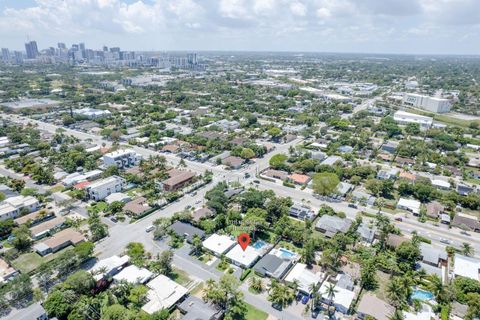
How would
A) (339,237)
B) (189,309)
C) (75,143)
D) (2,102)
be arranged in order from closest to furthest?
(189,309)
(339,237)
(75,143)
(2,102)

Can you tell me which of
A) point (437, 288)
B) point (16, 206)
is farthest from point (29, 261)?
point (437, 288)

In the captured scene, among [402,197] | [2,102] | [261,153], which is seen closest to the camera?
[402,197]

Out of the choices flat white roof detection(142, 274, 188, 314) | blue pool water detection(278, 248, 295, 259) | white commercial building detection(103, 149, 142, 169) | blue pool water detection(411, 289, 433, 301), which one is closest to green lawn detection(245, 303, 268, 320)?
flat white roof detection(142, 274, 188, 314)

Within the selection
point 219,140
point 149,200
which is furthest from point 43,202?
point 219,140

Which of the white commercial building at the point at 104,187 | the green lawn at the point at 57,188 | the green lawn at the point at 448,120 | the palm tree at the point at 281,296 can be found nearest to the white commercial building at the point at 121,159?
the white commercial building at the point at 104,187

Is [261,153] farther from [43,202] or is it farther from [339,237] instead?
[43,202]

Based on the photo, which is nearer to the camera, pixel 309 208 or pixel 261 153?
pixel 309 208
